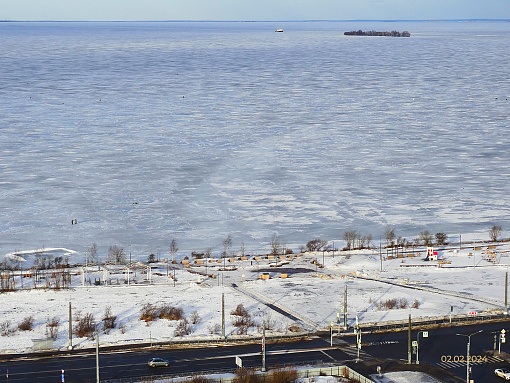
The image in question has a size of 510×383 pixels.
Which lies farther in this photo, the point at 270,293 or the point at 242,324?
the point at 270,293

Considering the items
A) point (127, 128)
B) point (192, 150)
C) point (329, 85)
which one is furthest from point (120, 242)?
point (329, 85)

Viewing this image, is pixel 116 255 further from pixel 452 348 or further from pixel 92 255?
pixel 452 348

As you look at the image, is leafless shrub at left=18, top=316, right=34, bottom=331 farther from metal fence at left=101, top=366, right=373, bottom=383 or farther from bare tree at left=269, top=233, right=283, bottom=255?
bare tree at left=269, top=233, right=283, bottom=255

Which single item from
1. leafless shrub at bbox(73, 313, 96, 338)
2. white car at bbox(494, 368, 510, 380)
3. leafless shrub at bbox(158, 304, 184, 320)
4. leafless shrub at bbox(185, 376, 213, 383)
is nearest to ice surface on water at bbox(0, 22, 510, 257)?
leafless shrub at bbox(158, 304, 184, 320)

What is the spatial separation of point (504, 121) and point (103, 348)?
42.5m

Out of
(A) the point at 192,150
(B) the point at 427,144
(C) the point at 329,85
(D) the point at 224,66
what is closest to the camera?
(A) the point at 192,150

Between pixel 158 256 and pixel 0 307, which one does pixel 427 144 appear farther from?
pixel 0 307

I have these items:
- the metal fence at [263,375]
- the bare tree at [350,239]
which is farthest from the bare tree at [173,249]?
the metal fence at [263,375]

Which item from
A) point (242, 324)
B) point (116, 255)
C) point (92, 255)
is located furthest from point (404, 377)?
point (92, 255)

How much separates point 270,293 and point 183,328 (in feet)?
14.8

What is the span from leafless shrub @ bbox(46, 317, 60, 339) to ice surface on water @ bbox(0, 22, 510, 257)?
795cm

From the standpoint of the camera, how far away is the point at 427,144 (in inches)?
1988

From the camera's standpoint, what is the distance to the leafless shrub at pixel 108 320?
2402cm

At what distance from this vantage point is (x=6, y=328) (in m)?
23.9
